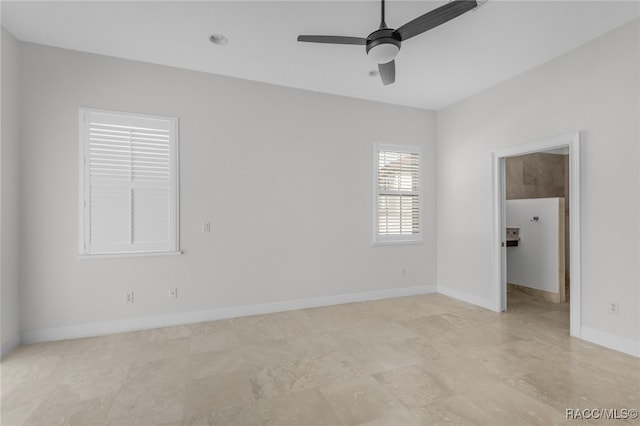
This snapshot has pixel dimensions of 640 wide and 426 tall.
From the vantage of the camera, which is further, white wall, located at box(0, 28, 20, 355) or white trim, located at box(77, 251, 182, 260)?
white trim, located at box(77, 251, 182, 260)

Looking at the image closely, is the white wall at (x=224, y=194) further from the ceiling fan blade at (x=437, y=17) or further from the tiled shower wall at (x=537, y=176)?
the ceiling fan blade at (x=437, y=17)

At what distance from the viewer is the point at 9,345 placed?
2.93m

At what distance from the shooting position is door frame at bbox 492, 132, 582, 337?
3.23 metres

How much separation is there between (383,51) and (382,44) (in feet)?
0.18

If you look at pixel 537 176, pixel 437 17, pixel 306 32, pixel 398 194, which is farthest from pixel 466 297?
pixel 306 32

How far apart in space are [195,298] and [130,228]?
113 cm

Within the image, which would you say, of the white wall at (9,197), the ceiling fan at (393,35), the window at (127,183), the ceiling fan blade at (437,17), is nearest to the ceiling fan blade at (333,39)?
the ceiling fan at (393,35)

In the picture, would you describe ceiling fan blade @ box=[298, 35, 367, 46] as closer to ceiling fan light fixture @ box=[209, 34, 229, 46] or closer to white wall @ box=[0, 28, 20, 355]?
ceiling fan light fixture @ box=[209, 34, 229, 46]

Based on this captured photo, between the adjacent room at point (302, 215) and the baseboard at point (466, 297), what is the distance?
70 mm

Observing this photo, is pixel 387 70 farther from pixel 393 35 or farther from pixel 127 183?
pixel 127 183

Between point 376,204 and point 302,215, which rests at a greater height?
point 376,204

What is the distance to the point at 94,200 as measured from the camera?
3336 mm

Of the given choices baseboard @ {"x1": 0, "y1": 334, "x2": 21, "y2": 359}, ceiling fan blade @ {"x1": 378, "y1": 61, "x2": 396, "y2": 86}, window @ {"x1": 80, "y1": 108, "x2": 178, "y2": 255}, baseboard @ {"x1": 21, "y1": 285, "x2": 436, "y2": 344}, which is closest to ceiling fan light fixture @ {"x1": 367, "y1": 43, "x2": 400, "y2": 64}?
ceiling fan blade @ {"x1": 378, "y1": 61, "x2": 396, "y2": 86}

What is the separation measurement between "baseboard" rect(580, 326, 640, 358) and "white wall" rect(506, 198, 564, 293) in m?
1.52
